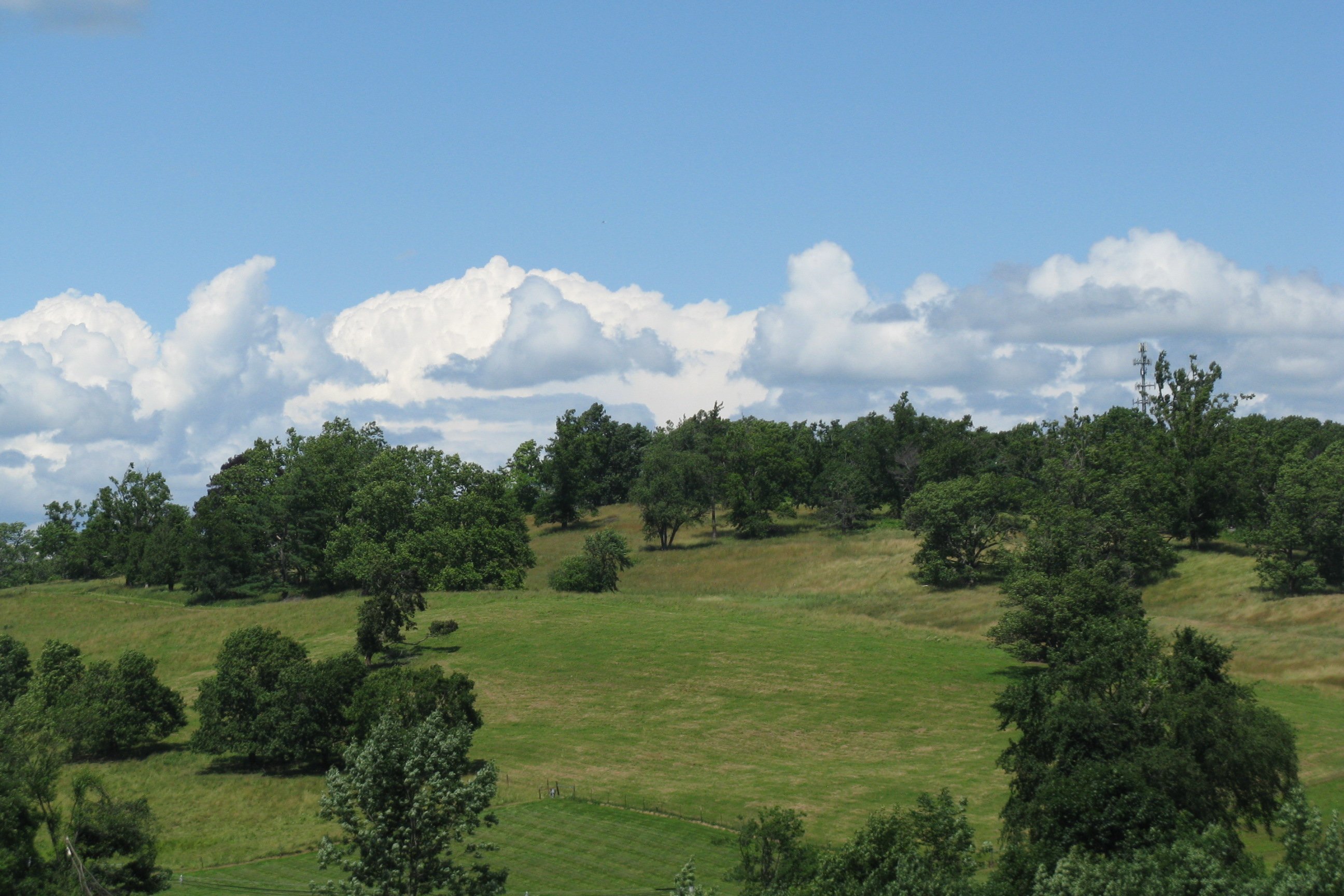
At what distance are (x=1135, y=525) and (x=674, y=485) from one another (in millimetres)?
65512

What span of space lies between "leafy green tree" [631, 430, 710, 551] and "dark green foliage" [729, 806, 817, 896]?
115734 mm

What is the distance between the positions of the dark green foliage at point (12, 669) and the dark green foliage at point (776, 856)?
61162 millimetres

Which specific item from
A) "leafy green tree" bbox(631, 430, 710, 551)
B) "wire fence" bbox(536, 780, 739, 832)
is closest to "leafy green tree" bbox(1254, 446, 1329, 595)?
"wire fence" bbox(536, 780, 739, 832)

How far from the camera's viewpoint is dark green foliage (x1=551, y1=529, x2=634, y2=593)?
116812 mm

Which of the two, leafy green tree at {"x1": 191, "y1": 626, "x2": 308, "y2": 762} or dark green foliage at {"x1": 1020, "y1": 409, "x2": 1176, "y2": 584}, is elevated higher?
dark green foliage at {"x1": 1020, "y1": 409, "x2": 1176, "y2": 584}

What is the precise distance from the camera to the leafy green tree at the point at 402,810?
28.2 m

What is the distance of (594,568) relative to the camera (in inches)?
4626

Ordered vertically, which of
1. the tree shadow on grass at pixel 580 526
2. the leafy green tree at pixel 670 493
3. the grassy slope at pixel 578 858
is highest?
the leafy green tree at pixel 670 493

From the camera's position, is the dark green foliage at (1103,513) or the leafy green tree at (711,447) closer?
the dark green foliage at (1103,513)

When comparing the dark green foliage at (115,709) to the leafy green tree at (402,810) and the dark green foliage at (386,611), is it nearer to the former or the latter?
the dark green foliage at (386,611)

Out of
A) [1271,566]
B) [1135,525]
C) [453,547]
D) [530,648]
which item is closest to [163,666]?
[530,648]

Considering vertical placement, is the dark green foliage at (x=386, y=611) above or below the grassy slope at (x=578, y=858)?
above

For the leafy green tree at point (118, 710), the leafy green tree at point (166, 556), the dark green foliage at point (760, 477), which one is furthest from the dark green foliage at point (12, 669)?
the dark green foliage at point (760, 477)

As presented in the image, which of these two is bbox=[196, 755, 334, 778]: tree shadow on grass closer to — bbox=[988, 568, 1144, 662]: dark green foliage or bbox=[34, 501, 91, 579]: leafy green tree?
bbox=[988, 568, 1144, 662]: dark green foliage
